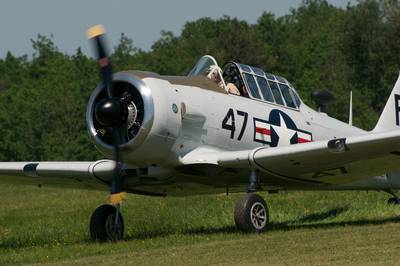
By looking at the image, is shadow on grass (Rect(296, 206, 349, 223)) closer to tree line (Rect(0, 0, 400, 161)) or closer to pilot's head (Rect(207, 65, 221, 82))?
pilot's head (Rect(207, 65, 221, 82))

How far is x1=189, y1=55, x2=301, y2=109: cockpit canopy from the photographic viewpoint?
55.9ft

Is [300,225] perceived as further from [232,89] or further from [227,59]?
[227,59]

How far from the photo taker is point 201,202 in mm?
23234

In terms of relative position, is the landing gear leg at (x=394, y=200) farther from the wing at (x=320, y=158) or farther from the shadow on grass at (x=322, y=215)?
the wing at (x=320, y=158)

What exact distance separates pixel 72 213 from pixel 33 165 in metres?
6.11

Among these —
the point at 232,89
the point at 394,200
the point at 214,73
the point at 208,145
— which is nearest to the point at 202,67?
the point at 214,73

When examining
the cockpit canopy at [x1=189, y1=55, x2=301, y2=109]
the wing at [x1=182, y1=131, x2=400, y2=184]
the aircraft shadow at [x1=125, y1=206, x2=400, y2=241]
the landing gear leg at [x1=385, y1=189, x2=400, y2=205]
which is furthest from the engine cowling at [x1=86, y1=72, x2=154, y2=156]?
the landing gear leg at [x1=385, y1=189, x2=400, y2=205]

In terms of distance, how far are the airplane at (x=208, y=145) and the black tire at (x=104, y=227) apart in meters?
0.02

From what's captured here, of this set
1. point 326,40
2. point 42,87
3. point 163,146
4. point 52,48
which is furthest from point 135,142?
point 52,48

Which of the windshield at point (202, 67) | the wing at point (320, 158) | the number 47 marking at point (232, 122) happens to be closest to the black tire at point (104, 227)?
the wing at point (320, 158)

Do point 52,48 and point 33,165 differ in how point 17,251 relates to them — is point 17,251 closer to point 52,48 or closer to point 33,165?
point 33,165

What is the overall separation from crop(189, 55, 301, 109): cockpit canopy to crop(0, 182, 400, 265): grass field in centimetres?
213

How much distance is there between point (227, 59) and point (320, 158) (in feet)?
216

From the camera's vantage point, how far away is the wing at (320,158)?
50.7 feet
